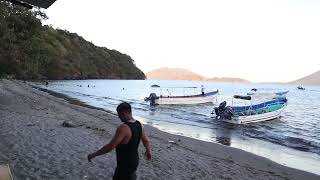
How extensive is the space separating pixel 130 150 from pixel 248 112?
97.4 ft

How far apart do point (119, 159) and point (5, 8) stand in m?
23.8

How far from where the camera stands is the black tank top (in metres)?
5.59

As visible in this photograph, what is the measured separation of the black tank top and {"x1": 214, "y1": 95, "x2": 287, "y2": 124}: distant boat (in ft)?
89.2

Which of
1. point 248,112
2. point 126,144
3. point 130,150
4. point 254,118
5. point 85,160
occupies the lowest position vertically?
point 254,118

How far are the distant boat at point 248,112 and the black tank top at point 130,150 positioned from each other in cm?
2719

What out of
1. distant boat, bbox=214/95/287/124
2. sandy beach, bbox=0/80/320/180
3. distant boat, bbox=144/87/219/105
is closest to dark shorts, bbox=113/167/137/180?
sandy beach, bbox=0/80/320/180

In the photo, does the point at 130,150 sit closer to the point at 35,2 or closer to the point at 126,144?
the point at 126,144

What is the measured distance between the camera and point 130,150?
5645 mm

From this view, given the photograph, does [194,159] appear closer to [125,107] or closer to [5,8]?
[125,107]

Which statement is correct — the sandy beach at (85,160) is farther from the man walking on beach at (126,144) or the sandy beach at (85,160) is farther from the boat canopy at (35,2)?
the boat canopy at (35,2)

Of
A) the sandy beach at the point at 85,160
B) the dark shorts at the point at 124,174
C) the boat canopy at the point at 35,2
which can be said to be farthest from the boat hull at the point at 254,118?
the dark shorts at the point at 124,174

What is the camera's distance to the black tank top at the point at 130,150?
5.59 metres

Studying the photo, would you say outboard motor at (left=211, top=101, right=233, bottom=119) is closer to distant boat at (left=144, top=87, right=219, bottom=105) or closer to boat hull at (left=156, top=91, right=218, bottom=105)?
distant boat at (left=144, top=87, right=219, bottom=105)

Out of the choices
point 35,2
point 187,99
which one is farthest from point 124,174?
point 187,99
